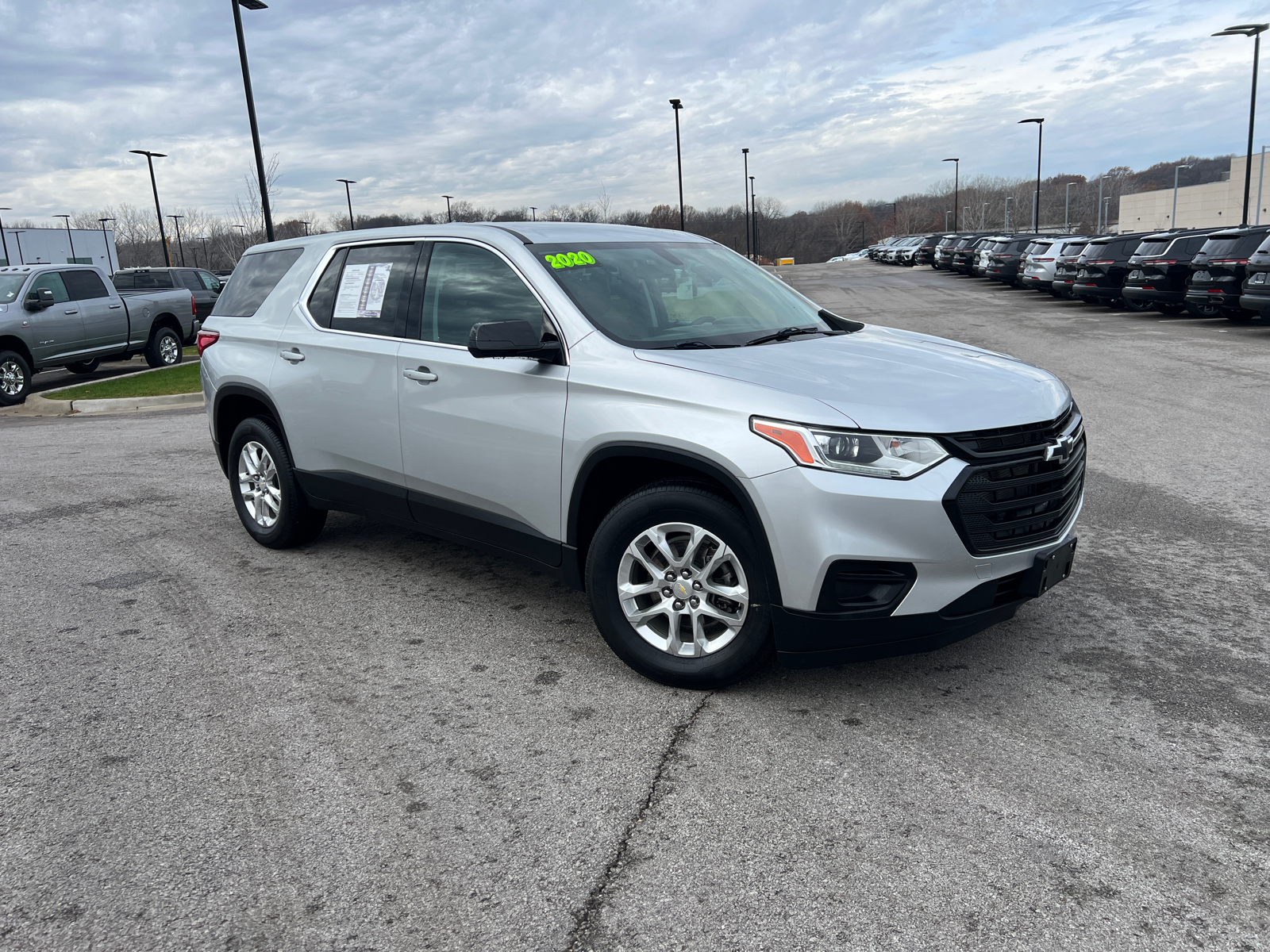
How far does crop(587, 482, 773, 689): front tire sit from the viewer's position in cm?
356

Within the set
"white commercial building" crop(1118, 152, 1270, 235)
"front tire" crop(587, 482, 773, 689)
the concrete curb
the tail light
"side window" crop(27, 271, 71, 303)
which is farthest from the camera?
"white commercial building" crop(1118, 152, 1270, 235)

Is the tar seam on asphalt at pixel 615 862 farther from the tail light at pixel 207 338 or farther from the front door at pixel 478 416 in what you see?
the tail light at pixel 207 338

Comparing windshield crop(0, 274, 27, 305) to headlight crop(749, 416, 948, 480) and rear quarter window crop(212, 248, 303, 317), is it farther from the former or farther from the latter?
headlight crop(749, 416, 948, 480)

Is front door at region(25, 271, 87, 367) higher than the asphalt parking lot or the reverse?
higher

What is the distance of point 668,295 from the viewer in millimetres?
4469

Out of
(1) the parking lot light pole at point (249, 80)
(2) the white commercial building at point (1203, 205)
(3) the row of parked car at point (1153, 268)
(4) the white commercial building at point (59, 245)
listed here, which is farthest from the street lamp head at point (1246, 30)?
(4) the white commercial building at point (59, 245)

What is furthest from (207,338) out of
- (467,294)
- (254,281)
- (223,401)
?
(467,294)

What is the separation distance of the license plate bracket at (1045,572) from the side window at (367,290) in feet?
10.00

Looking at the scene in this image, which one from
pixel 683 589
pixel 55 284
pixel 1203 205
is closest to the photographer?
pixel 683 589

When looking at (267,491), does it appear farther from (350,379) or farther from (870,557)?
(870,557)

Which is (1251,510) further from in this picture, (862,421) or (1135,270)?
(1135,270)

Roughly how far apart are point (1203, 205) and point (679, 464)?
105083 millimetres

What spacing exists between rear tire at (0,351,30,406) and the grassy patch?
0.43 metres

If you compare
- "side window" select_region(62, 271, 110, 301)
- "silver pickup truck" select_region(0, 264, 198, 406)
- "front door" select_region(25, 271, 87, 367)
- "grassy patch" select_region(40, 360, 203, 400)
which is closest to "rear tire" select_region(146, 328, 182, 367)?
"silver pickup truck" select_region(0, 264, 198, 406)
